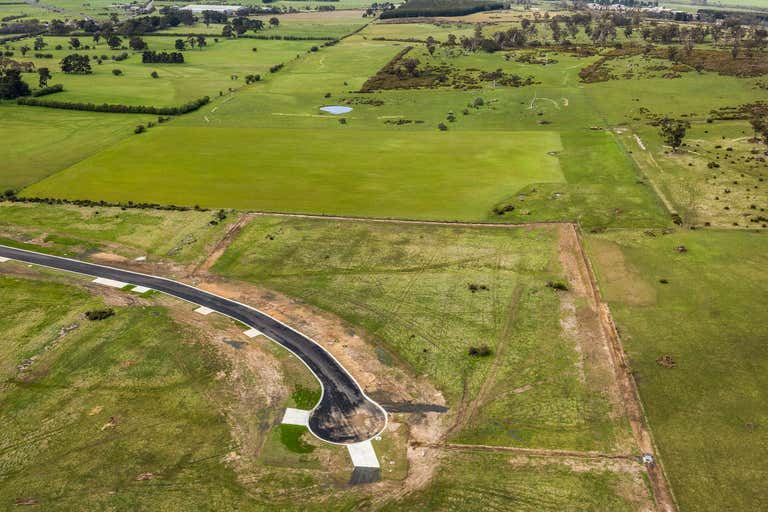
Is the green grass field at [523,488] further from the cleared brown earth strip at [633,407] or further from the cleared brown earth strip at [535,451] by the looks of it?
the cleared brown earth strip at [633,407]

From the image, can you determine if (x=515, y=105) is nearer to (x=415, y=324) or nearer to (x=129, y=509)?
(x=415, y=324)

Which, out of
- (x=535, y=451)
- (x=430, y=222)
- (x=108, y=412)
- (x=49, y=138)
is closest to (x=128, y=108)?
(x=49, y=138)

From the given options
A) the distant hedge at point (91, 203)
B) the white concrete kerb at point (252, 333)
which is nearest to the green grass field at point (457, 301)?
the white concrete kerb at point (252, 333)

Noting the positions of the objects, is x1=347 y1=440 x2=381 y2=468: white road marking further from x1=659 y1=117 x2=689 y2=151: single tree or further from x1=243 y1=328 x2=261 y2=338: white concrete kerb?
x1=659 y1=117 x2=689 y2=151: single tree

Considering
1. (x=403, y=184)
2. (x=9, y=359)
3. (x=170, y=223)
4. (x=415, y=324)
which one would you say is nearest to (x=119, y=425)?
(x=9, y=359)

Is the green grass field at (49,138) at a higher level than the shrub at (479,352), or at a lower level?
higher
